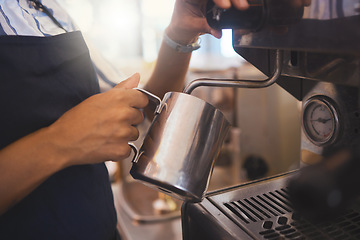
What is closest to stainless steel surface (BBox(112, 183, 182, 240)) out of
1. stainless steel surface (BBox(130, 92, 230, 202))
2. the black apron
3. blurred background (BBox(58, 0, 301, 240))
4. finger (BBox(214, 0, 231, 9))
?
blurred background (BBox(58, 0, 301, 240))

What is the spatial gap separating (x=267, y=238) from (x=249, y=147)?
67.5 inches

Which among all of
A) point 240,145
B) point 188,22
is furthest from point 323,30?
point 240,145

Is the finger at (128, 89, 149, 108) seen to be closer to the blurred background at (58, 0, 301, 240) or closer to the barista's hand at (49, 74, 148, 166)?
the barista's hand at (49, 74, 148, 166)

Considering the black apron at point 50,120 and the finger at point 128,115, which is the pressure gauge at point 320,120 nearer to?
the finger at point 128,115

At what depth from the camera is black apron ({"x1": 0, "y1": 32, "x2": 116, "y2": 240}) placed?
557 millimetres

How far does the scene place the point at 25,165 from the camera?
1.50ft

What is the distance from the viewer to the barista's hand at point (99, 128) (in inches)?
18.8

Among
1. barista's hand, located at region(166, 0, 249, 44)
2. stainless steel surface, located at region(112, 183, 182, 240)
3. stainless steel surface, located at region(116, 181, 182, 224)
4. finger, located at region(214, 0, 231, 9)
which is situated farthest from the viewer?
stainless steel surface, located at region(116, 181, 182, 224)

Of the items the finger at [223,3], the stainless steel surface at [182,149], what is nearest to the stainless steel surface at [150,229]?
the stainless steel surface at [182,149]

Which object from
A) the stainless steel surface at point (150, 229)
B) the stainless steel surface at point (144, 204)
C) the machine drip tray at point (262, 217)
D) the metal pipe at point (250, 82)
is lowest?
the stainless steel surface at point (150, 229)

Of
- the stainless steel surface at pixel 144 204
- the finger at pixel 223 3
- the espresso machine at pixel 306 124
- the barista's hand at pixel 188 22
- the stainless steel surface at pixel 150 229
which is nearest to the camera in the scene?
the espresso machine at pixel 306 124

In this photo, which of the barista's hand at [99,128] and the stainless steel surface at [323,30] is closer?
the stainless steel surface at [323,30]

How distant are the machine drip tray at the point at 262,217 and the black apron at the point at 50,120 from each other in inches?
8.0

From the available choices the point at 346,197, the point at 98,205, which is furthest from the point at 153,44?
the point at 346,197
